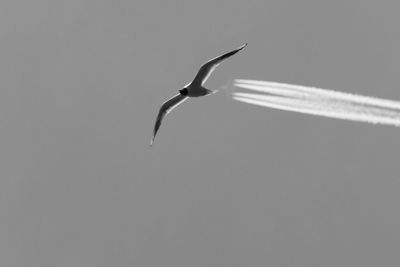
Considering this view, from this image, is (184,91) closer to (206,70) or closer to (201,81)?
(201,81)

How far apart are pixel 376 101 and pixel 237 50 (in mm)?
10081

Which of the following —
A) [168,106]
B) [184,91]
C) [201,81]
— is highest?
[201,81]

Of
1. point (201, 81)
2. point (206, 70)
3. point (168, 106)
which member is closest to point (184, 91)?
point (201, 81)

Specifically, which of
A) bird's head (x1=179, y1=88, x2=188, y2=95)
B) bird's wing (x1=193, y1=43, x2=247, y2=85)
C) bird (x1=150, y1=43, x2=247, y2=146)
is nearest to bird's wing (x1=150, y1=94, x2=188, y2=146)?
bird (x1=150, y1=43, x2=247, y2=146)

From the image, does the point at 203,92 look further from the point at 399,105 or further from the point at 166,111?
the point at 399,105

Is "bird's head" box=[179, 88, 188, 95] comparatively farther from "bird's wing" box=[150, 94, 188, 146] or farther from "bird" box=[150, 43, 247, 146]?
"bird's wing" box=[150, 94, 188, 146]

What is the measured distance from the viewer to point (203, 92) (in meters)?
36.3

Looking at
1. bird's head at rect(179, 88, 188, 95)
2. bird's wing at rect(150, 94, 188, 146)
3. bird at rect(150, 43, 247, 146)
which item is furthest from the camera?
bird's wing at rect(150, 94, 188, 146)

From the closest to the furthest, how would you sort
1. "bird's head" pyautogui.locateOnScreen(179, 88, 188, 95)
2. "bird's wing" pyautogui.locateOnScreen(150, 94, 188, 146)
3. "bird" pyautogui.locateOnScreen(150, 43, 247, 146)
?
"bird" pyautogui.locateOnScreen(150, 43, 247, 146)
"bird's head" pyautogui.locateOnScreen(179, 88, 188, 95)
"bird's wing" pyautogui.locateOnScreen(150, 94, 188, 146)

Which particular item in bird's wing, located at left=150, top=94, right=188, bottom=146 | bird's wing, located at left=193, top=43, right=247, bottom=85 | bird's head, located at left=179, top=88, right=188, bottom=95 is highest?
bird's wing, located at left=193, top=43, right=247, bottom=85

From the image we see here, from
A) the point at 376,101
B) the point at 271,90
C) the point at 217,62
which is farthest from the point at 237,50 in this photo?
the point at 376,101

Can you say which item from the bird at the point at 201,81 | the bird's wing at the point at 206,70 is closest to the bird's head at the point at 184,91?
the bird at the point at 201,81

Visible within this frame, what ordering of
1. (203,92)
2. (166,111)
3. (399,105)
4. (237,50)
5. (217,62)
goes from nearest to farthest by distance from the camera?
(399,105) → (237,50) → (217,62) → (203,92) → (166,111)

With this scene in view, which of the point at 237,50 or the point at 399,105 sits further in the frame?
the point at 237,50
